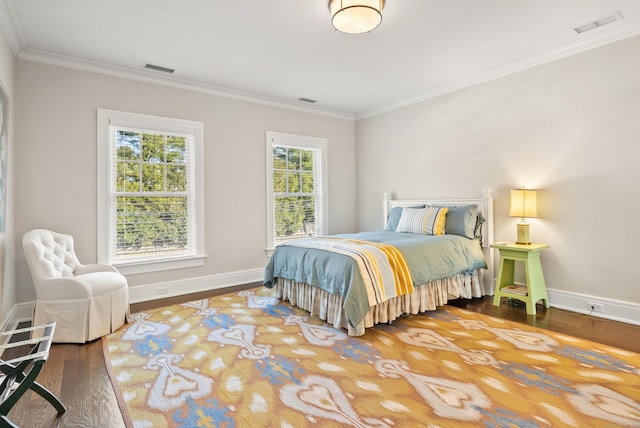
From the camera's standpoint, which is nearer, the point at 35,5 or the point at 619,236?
the point at 35,5

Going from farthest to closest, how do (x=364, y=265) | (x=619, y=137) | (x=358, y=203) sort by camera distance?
(x=358, y=203)
(x=619, y=137)
(x=364, y=265)

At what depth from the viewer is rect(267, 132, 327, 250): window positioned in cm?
509

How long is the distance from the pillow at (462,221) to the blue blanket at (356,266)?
0.41ft

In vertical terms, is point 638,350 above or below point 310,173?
below

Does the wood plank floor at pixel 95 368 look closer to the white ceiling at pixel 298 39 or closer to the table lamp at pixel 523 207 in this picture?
the table lamp at pixel 523 207

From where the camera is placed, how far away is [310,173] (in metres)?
5.60

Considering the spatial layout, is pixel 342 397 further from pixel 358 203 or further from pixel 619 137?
pixel 358 203

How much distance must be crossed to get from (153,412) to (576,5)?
4.14 metres

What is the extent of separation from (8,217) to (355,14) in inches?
136

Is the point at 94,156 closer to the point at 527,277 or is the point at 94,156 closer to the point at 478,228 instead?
the point at 478,228

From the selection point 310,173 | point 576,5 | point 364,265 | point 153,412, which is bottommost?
point 153,412

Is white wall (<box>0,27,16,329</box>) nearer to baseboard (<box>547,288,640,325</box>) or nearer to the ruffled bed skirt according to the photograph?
the ruffled bed skirt

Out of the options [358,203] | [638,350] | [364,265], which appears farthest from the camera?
[358,203]

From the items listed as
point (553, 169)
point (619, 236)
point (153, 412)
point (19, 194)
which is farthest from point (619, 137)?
point (19, 194)
